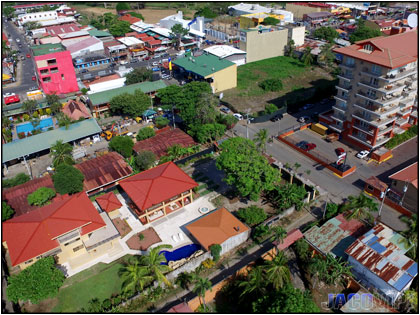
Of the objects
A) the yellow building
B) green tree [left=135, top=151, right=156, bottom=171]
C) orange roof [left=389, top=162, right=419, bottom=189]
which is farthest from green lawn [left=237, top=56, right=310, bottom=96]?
orange roof [left=389, top=162, right=419, bottom=189]

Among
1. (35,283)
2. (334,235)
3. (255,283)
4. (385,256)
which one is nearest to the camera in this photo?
(255,283)

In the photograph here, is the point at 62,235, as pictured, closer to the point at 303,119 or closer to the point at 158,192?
the point at 158,192

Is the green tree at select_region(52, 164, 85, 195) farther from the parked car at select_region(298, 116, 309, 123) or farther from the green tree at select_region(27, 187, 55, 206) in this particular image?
the parked car at select_region(298, 116, 309, 123)

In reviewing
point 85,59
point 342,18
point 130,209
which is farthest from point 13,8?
point 130,209

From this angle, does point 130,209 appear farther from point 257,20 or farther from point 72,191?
point 257,20

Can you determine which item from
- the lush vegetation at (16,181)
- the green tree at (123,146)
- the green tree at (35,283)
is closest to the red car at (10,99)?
the lush vegetation at (16,181)

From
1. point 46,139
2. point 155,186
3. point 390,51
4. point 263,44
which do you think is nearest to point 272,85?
point 263,44

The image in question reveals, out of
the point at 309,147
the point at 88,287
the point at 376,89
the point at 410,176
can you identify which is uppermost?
the point at 376,89

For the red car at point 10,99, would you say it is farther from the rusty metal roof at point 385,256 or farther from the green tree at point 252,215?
the rusty metal roof at point 385,256
